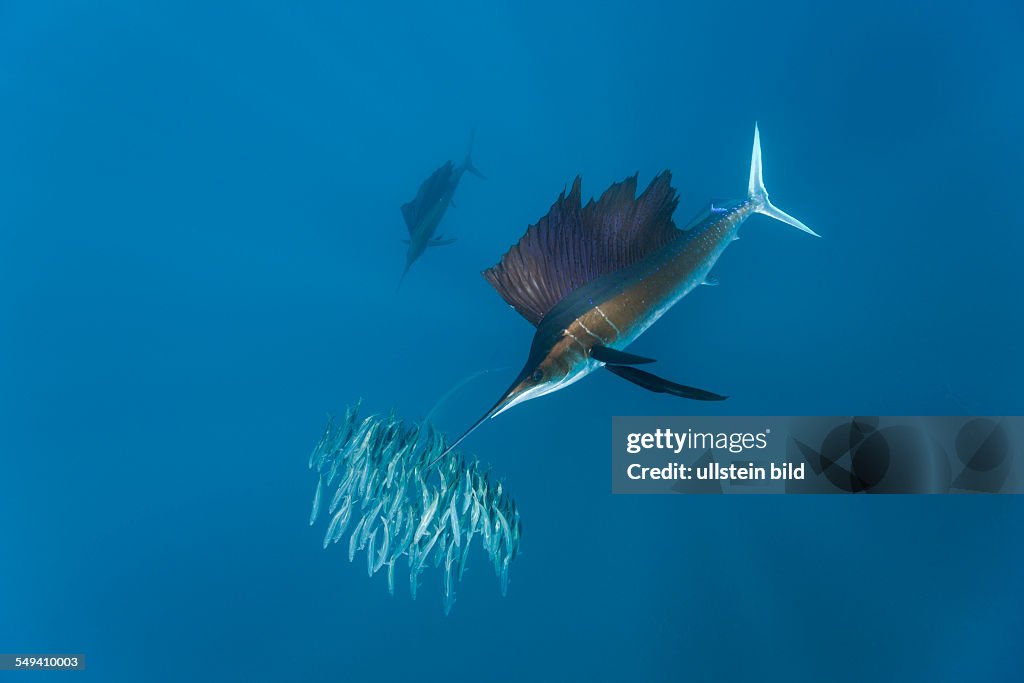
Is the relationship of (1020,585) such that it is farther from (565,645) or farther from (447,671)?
(447,671)

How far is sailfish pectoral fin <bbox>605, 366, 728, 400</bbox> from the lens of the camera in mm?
1609

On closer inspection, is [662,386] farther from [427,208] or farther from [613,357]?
[427,208]

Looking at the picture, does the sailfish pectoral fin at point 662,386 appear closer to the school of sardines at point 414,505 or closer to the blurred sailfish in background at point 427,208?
the school of sardines at point 414,505

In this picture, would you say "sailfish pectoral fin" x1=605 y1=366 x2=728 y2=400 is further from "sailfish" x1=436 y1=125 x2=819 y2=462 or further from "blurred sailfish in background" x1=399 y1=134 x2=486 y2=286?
"blurred sailfish in background" x1=399 y1=134 x2=486 y2=286

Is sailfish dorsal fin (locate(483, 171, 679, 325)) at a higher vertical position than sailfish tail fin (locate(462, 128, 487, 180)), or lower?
lower

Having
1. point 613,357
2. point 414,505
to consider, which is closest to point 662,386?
point 613,357

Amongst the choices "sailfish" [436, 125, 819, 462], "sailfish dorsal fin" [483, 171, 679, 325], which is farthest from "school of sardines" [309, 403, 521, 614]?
"sailfish dorsal fin" [483, 171, 679, 325]

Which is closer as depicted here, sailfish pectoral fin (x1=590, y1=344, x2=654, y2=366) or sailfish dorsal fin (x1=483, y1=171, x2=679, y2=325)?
sailfish pectoral fin (x1=590, y1=344, x2=654, y2=366)

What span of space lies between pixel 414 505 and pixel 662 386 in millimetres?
1293

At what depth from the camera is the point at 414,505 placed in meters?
2.48

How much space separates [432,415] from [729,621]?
1.68 meters

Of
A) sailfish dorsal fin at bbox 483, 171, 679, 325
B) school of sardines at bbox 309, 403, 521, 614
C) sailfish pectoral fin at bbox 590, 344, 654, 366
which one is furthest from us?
school of sardines at bbox 309, 403, 521, 614

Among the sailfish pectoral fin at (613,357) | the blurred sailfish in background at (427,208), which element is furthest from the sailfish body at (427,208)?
the sailfish pectoral fin at (613,357)

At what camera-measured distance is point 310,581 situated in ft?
9.13
